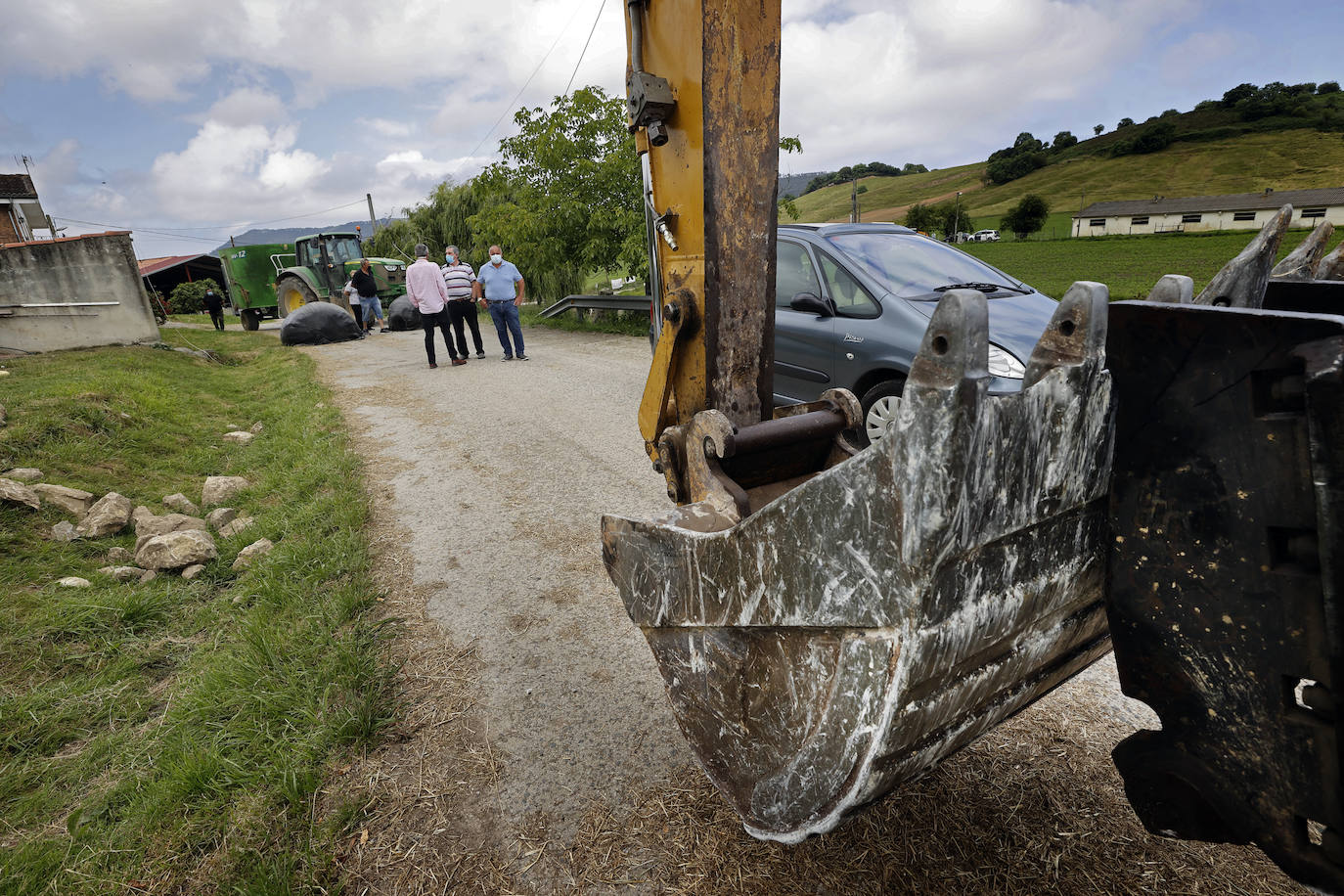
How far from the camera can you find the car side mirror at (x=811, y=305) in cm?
541

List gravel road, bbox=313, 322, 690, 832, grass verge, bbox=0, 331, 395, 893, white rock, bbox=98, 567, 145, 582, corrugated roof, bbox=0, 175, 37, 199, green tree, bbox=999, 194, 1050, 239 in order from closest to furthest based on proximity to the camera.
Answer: grass verge, bbox=0, 331, 395, 893 → gravel road, bbox=313, 322, 690, 832 → white rock, bbox=98, 567, 145, 582 → corrugated roof, bbox=0, 175, 37, 199 → green tree, bbox=999, 194, 1050, 239

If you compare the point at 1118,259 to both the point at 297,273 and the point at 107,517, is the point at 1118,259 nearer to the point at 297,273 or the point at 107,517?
the point at 297,273

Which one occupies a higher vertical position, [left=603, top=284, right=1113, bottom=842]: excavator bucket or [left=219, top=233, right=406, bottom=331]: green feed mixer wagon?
[left=219, top=233, right=406, bottom=331]: green feed mixer wagon

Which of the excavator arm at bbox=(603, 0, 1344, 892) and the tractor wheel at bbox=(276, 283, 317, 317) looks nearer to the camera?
the excavator arm at bbox=(603, 0, 1344, 892)

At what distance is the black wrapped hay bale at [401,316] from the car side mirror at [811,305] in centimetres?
1452

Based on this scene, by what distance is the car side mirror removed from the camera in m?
5.41

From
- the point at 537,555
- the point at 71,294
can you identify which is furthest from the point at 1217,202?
the point at 71,294

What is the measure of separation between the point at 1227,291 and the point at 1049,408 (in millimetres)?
623

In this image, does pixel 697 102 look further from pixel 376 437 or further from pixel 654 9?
pixel 376 437

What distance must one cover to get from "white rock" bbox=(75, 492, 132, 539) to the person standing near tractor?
40.2 ft

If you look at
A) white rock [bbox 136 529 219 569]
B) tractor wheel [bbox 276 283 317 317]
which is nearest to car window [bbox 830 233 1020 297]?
white rock [bbox 136 529 219 569]

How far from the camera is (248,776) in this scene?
2.36 m

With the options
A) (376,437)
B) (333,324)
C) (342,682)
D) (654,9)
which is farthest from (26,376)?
(654,9)

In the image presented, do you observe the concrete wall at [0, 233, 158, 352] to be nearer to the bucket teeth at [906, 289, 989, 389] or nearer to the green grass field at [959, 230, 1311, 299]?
the bucket teeth at [906, 289, 989, 389]
